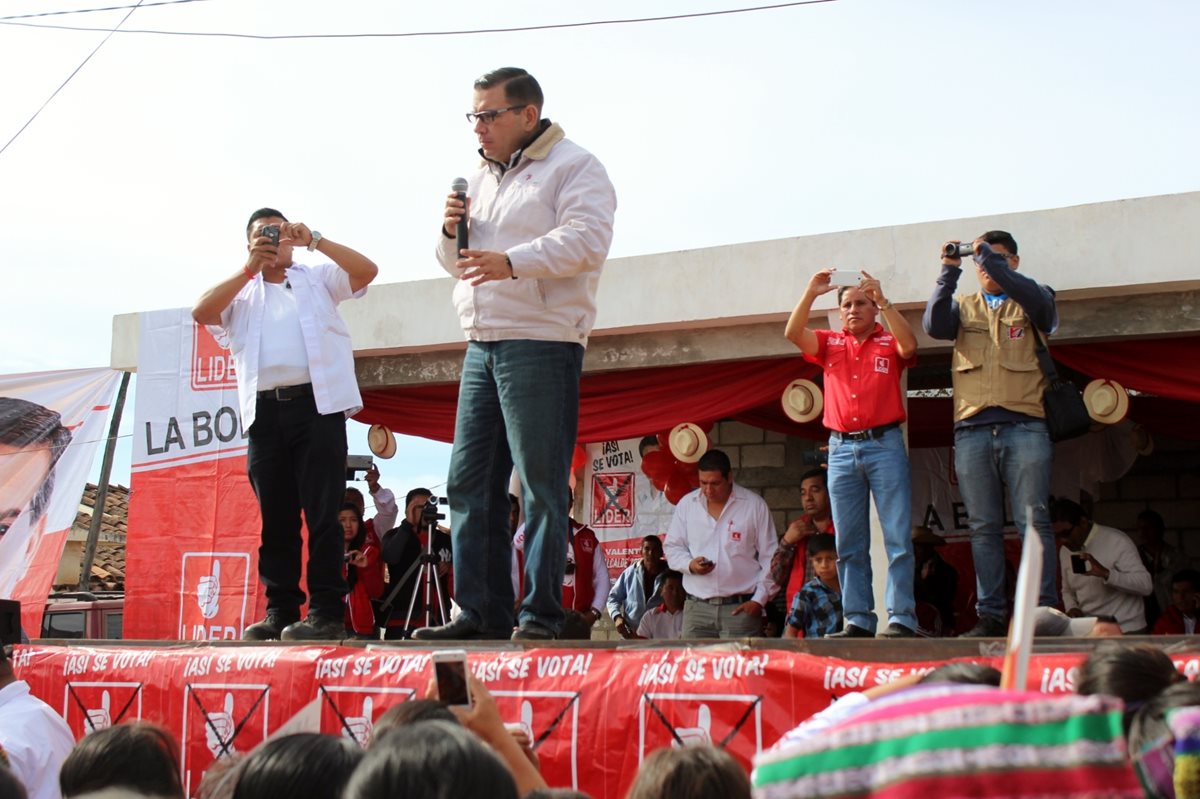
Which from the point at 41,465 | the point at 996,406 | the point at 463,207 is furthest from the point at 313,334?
the point at 41,465

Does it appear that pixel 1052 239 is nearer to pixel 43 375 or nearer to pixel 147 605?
pixel 147 605

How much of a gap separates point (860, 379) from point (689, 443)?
2.60 m

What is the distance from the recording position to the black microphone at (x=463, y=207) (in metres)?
4.90

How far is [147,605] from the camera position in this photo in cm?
834

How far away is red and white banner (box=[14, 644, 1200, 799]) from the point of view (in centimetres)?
427

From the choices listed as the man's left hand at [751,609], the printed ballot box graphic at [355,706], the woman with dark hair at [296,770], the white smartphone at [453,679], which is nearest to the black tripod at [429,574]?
the man's left hand at [751,609]

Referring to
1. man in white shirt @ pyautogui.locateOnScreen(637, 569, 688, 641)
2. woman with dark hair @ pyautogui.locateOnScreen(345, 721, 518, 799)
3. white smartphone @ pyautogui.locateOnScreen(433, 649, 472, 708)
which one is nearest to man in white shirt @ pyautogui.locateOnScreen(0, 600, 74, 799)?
white smartphone @ pyautogui.locateOnScreen(433, 649, 472, 708)

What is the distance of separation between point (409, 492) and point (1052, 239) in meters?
4.71

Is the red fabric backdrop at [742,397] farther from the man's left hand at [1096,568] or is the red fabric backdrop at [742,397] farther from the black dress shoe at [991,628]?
the black dress shoe at [991,628]

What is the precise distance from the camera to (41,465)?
8633 mm

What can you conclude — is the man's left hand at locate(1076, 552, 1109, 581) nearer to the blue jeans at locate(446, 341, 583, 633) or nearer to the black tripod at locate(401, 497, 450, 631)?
the black tripod at locate(401, 497, 450, 631)

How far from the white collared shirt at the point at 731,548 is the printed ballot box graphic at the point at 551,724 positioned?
297 centimetres

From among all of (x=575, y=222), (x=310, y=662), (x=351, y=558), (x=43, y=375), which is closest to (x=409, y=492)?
(x=351, y=558)

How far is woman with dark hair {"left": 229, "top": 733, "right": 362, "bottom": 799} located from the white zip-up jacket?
2863mm
